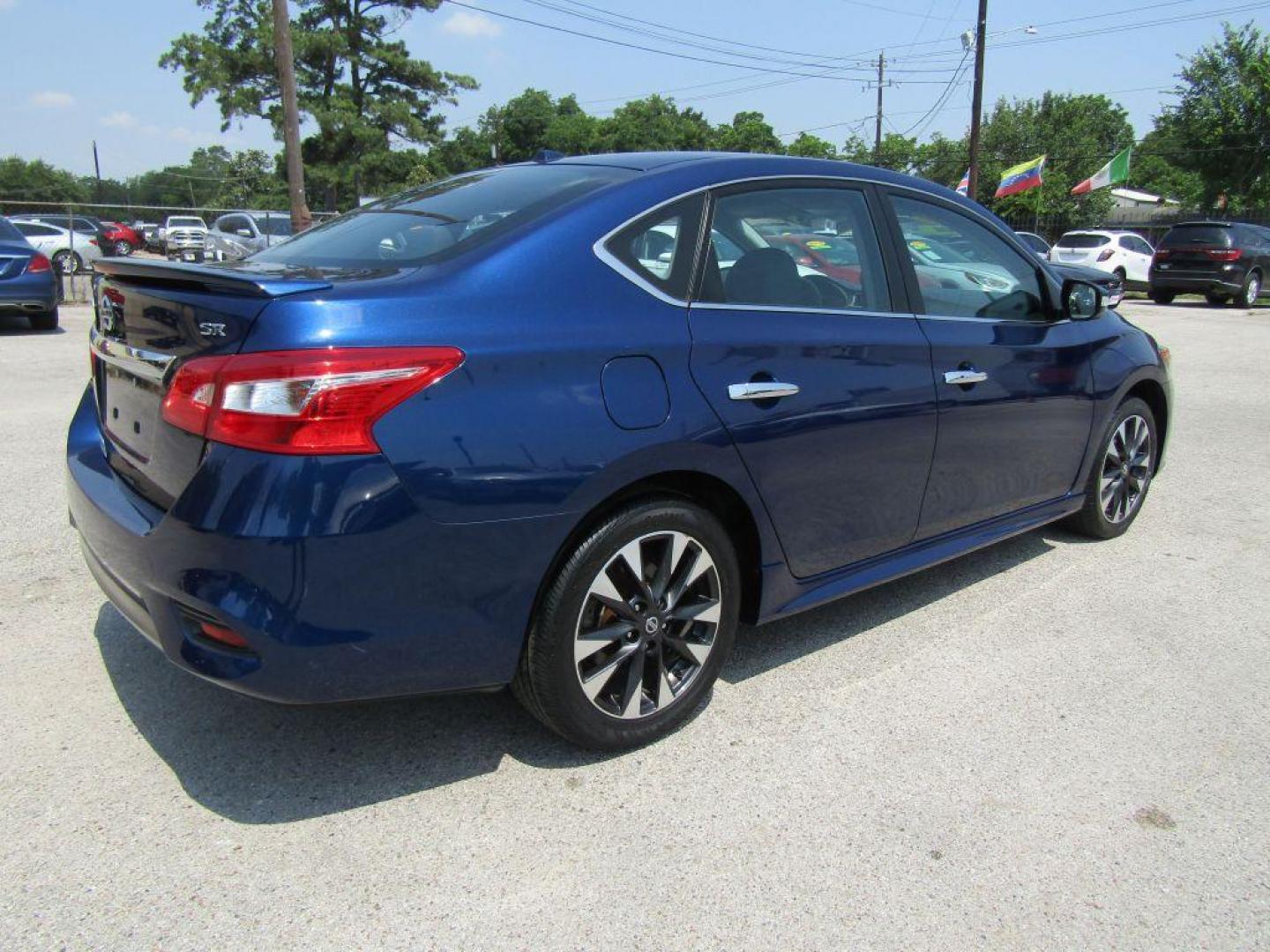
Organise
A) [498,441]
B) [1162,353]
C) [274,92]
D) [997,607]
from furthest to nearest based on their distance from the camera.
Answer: [274,92] → [1162,353] → [997,607] → [498,441]

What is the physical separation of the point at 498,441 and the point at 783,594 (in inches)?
47.6

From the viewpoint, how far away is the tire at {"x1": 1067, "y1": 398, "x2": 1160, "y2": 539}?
4480 mm

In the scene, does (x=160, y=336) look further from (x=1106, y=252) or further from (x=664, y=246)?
(x=1106, y=252)

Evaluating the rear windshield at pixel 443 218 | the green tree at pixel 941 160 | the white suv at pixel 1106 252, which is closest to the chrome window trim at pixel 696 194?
the rear windshield at pixel 443 218

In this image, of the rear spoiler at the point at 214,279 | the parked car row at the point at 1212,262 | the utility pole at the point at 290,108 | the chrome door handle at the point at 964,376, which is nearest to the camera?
the rear spoiler at the point at 214,279

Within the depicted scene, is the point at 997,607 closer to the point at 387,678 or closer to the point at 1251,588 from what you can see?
the point at 1251,588

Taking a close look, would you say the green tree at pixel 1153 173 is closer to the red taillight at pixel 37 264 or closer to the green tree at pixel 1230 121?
the green tree at pixel 1230 121

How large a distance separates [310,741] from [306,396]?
46.1 inches

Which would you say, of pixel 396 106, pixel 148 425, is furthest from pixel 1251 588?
pixel 396 106

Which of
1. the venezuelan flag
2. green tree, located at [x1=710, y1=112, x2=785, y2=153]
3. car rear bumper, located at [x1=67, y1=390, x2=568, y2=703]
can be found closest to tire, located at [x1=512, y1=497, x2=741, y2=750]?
car rear bumper, located at [x1=67, y1=390, x2=568, y2=703]

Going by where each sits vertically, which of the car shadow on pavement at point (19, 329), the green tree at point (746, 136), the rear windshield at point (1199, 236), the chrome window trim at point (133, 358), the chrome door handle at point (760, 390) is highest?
the green tree at point (746, 136)

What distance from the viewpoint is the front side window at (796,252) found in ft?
9.39

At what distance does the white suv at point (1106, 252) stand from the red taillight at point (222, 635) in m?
23.8

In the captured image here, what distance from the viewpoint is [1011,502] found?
12.8ft
